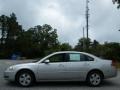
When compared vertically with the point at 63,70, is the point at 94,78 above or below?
below

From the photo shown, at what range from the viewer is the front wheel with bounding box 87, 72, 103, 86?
49.4ft

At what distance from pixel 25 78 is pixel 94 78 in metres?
2.90

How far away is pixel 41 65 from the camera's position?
48.8 ft

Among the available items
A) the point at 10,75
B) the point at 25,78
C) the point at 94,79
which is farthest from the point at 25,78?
the point at 94,79

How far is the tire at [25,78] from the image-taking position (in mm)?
14836

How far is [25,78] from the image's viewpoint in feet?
48.8

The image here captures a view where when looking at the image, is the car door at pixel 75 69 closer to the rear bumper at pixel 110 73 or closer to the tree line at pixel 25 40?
the rear bumper at pixel 110 73

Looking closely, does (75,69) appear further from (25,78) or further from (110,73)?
(25,78)

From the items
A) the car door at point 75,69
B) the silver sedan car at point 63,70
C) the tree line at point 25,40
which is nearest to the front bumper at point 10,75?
the silver sedan car at point 63,70

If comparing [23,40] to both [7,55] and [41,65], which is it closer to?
[7,55]

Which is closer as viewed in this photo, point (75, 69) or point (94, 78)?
point (75, 69)

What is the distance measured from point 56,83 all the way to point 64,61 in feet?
4.15

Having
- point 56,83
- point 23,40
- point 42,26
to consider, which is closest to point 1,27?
point 23,40

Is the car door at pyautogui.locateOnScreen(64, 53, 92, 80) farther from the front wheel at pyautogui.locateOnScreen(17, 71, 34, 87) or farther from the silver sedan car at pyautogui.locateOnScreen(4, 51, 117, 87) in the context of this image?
the front wheel at pyautogui.locateOnScreen(17, 71, 34, 87)
